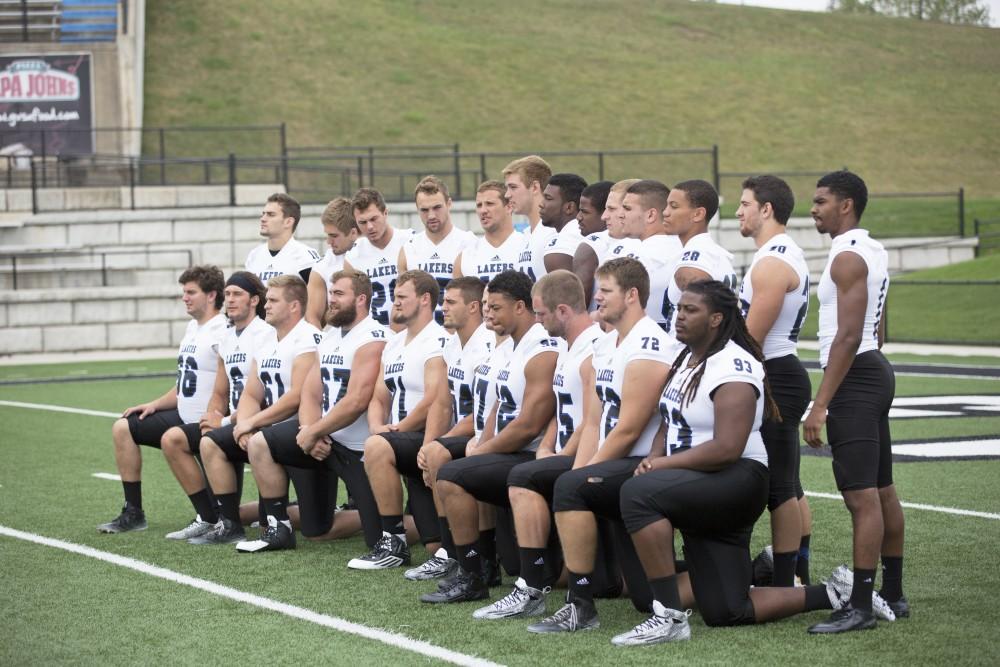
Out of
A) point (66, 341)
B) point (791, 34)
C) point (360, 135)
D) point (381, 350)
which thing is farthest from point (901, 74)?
point (381, 350)

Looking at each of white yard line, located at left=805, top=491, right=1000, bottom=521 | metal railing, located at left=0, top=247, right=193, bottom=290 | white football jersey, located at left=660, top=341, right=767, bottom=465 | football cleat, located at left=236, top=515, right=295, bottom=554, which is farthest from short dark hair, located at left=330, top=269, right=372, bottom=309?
metal railing, located at left=0, top=247, right=193, bottom=290

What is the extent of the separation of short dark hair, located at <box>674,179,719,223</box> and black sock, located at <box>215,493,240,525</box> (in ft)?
11.2

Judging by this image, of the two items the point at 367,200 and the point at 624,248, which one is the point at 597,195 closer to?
the point at 624,248

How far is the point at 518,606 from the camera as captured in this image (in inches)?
249

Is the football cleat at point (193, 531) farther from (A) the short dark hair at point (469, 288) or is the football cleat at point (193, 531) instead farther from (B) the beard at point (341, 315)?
(A) the short dark hair at point (469, 288)

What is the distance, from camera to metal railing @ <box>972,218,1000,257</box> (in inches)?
1268

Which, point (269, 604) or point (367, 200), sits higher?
point (367, 200)

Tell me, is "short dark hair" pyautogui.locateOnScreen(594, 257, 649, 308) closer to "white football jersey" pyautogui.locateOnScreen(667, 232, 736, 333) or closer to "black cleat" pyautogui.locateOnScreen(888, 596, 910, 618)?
"white football jersey" pyautogui.locateOnScreen(667, 232, 736, 333)

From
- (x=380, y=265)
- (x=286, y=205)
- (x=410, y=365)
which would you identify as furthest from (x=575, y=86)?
(x=410, y=365)

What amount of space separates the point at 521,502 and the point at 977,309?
19032 millimetres

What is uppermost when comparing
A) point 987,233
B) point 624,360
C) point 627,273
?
point 987,233

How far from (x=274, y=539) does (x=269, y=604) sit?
1.43 meters

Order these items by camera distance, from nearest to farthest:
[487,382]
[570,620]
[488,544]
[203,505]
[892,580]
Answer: [570,620], [892,580], [488,544], [487,382], [203,505]

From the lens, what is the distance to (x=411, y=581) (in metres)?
7.23
